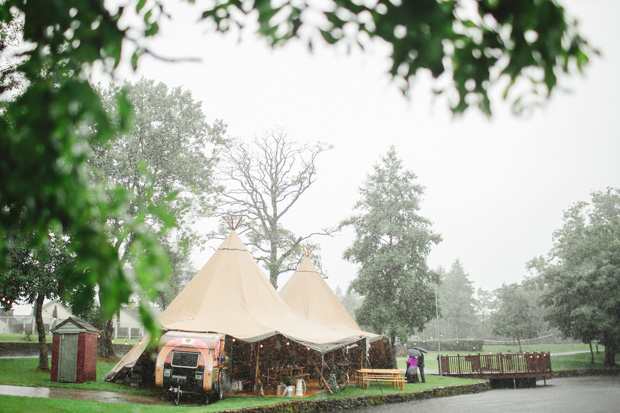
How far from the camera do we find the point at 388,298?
24969 millimetres

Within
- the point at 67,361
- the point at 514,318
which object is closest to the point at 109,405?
the point at 67,361

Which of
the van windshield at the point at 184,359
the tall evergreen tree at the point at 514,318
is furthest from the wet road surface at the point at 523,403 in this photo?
the tall evergreen tree at the point at 514,318

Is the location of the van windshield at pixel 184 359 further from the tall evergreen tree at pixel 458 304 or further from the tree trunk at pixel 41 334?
the tall evergreen tree at pixel 458 304

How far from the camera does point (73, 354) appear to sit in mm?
14906

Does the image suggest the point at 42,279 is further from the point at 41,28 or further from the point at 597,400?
the point at 597,400

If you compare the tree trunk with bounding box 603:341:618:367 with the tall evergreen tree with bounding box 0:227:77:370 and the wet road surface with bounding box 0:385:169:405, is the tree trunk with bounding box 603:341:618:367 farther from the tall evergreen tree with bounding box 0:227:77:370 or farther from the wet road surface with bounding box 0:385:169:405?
the tall evergreen tree with bounding box 0:227:77:370

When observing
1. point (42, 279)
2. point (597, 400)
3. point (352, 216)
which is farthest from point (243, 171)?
point (597, 400)

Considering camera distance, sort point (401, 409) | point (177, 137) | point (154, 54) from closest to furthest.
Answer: point (154, 54) < point (401, 409) < point (177, 137)

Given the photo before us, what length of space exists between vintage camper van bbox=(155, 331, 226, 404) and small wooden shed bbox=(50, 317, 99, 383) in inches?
152

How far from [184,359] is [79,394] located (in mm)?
2934

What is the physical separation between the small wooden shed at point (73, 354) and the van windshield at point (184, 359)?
4.25 meters

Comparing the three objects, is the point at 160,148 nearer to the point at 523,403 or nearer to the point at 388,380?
the point at 388,380

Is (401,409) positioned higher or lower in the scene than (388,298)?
lower

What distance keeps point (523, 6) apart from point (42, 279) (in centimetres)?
1746
